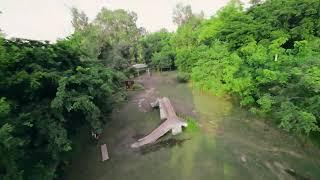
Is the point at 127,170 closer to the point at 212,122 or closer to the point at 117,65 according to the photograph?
the point at 212,122

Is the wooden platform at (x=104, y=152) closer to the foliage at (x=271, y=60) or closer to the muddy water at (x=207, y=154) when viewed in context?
the muddy water at (x=207, y=154)

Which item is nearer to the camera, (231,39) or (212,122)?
(212,122)

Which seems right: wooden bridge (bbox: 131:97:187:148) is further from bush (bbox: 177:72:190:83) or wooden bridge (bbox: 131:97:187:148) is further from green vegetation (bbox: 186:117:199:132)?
bush (bbox: 177:72:190:83)

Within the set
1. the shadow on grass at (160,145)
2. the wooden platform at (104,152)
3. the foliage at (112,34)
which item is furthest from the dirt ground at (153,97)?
the wooden platform at (104,152)

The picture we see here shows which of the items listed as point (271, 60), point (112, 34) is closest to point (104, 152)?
point (271, 60)

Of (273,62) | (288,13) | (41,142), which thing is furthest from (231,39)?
(41,142)

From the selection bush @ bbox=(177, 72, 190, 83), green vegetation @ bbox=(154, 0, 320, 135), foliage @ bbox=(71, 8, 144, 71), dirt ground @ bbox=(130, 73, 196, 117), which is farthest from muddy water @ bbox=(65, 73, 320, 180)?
bush @ bbox=(177, 72, 190, 83)

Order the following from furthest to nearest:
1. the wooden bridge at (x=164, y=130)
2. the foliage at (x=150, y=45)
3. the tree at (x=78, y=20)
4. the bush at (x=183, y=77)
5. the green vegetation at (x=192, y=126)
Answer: the foliage at (x=150, y=45)
the tree at (x=78, y=20)
the bush at (x=183, y=77)
the green vegetation at (x=192, y=126)
the wooden bridge at (x=164, y=130)

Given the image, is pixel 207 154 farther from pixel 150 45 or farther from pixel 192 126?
pixel 150 45
